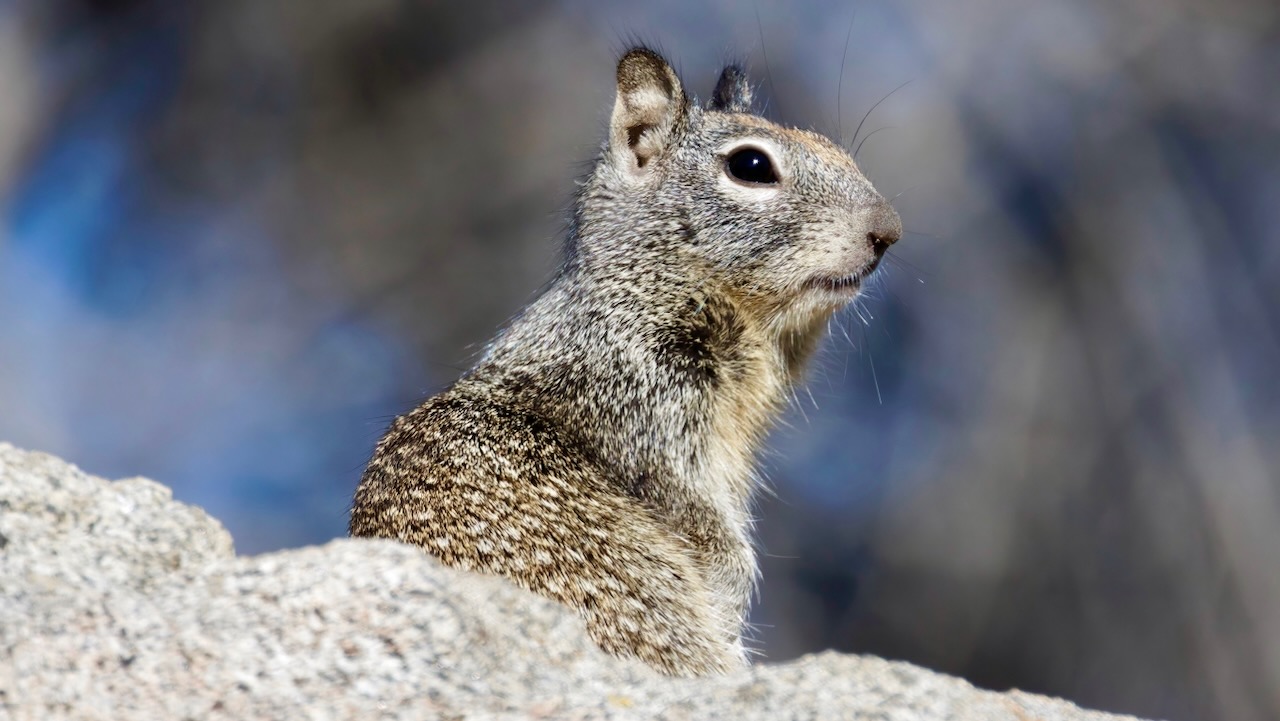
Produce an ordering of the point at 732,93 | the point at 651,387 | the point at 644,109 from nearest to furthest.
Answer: the point at 651,387 < the point at 644,109 < the point at 732,93

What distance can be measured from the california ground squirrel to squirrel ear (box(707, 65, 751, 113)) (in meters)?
0.34

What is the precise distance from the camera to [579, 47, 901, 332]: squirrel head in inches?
142

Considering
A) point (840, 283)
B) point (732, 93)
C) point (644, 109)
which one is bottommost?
point (840, 283)

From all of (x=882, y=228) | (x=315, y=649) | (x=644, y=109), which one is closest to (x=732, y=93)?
(x=644, y=109)

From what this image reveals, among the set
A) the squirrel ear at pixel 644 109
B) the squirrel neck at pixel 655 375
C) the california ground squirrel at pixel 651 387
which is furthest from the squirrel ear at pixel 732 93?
the squirrel neck at pixel 655 375

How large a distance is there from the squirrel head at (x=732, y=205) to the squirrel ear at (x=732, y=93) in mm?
396

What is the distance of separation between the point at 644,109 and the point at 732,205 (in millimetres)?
432

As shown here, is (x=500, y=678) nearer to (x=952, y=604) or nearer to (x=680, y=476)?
(x=680, y=476)

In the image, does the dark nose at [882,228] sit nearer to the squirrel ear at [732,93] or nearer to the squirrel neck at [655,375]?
the squirrel neck at [655,375]

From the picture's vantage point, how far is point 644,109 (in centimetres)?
390

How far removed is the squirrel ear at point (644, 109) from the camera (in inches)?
153

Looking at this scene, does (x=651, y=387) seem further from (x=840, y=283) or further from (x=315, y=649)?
(x=315, y=649)

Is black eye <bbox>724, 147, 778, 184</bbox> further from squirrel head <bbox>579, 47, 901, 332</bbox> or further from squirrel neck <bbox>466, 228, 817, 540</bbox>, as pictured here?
squirrel neck <bbox>466, 228, 817, 540</bbox>

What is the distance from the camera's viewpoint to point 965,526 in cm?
828
